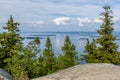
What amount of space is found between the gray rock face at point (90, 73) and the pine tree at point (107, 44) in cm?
3582

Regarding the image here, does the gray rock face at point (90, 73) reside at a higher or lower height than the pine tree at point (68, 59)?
higher

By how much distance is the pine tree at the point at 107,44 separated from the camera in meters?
46.2

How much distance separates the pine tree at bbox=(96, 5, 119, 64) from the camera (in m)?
46.2

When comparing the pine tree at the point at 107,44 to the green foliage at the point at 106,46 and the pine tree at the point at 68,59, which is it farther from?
the pine tree at the point at 68,59

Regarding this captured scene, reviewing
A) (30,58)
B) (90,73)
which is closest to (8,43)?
(30,58)

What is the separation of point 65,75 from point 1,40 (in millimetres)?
38650

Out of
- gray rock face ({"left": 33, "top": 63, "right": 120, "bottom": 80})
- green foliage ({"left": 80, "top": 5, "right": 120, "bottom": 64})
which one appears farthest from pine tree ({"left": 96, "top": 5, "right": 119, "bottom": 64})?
gray rock face ({"left": 33, "top": 63, "right": 120, "bottom": 80})

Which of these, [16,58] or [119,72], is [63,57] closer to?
[16,58]

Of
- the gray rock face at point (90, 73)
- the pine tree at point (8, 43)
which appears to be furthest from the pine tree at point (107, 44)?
the gray rock face at point (90, 73)

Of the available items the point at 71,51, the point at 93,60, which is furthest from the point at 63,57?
the point at 93,60

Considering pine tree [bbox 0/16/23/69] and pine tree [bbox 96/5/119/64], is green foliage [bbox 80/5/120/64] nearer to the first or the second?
pine tree [bbox 96/5/119/64]

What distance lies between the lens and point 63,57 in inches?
2422

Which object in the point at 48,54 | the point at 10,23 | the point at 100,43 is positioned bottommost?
the point at 48,54

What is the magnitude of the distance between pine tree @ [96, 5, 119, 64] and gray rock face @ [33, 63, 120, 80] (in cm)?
3582
